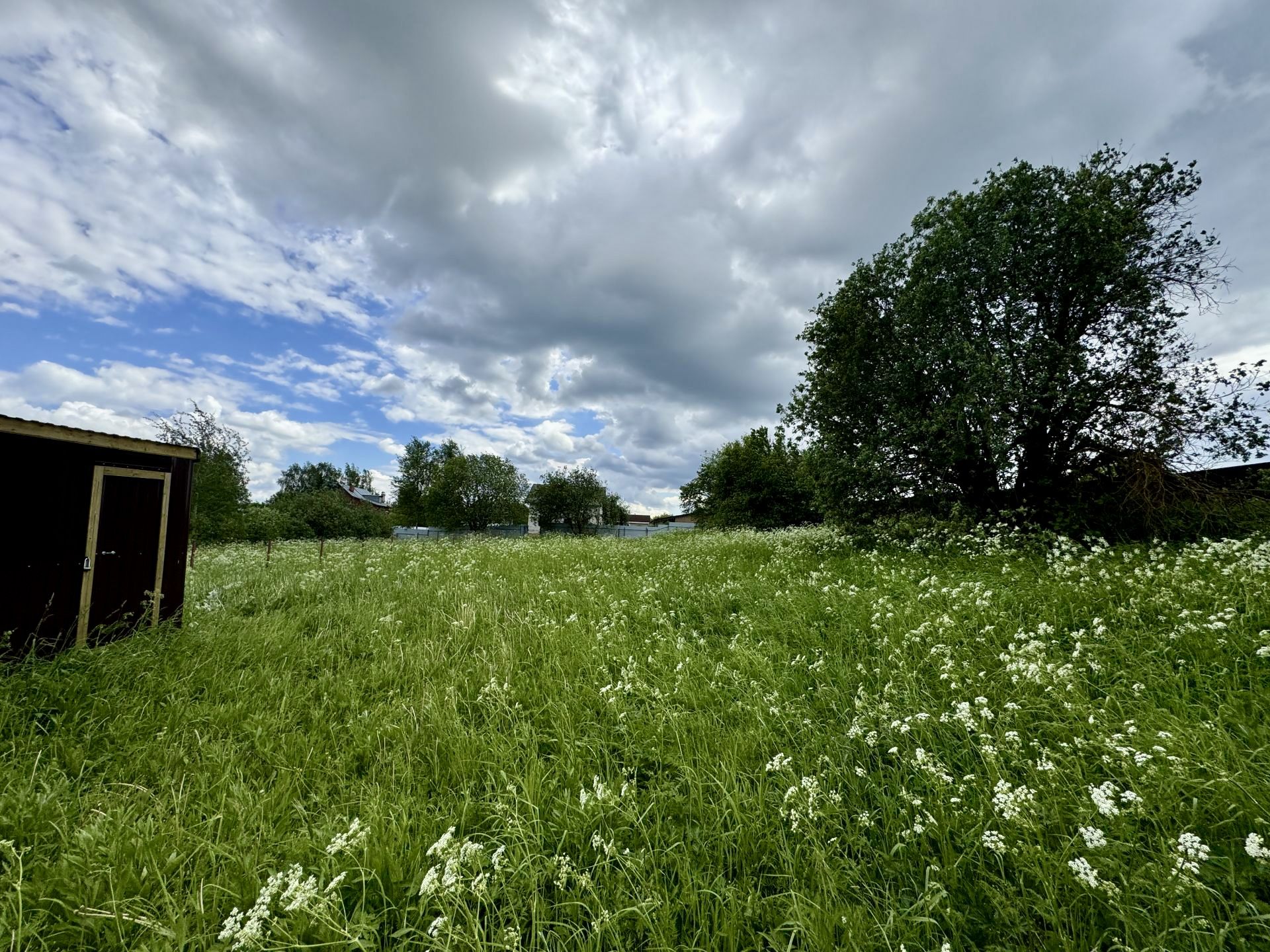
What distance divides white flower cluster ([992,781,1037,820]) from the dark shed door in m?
10.3

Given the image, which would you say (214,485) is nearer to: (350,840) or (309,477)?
(350,840)

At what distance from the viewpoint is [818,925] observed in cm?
253

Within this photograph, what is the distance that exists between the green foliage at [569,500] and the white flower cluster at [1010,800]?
171 feet

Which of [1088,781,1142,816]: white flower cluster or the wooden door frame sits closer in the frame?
[1088,781,1142,816]: white flower cluster

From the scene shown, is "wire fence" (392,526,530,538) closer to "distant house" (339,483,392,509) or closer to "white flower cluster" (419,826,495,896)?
"distant house" (339,483,392,509)

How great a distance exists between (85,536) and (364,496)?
275 feet

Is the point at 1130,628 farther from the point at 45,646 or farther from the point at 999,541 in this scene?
the point at 45,646

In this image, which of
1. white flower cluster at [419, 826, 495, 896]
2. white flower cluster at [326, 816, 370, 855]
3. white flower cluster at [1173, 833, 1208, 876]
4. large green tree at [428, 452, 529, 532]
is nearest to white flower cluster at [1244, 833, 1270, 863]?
white flower cluster at [1173, 833, 1208, 876]

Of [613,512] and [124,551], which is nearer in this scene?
[124,551]

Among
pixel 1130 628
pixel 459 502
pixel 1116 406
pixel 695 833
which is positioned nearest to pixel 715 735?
pixel 695 833

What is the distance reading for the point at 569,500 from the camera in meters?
55.0

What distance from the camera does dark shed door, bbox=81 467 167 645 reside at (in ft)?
23.0

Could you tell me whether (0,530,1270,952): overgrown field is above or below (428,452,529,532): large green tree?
below

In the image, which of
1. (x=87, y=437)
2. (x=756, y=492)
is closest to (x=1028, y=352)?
(x=87, y=437)
